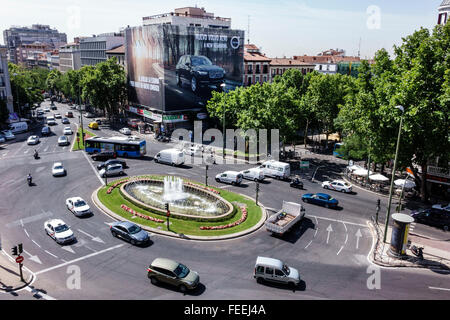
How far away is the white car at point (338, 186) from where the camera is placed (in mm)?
43406

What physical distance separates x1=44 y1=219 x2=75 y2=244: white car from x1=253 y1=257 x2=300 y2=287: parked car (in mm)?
16210

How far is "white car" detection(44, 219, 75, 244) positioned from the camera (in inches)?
1116

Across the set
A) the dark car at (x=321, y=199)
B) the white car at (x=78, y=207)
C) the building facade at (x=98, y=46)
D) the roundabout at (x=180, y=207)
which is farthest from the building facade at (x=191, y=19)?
the dark car at (x=321, y=199)

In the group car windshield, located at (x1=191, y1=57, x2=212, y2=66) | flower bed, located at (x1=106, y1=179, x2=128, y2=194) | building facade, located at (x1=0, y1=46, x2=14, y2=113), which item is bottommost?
flower bed, located at (x1=106, y1=179, x2=128, y2=194)

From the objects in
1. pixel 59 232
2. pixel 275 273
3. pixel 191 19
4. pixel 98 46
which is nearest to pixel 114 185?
pixel 59 232

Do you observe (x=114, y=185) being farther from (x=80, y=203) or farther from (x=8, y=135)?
(x=8, y=135)

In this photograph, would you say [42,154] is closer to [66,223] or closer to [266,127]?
[66,223]

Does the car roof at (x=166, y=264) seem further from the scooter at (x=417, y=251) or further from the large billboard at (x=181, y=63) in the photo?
the large billboard at (x=181, y=63)

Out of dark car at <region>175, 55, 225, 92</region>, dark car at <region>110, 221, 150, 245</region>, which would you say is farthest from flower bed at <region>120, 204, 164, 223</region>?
dark car at <region>175, 55, 225, 92</region>

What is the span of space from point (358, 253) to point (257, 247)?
8442mm

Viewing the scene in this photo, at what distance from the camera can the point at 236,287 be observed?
22.5 metres

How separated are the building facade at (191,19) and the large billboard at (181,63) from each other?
8927mm

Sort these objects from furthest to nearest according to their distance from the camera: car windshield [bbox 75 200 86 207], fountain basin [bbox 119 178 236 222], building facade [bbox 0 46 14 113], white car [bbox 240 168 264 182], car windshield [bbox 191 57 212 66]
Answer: building facade [bbox 0 46 14 113] < car windshield [bbox 191 57 212 66] < white car [bbox 240 168 264 182] < car windshield [bbox 75 200 86 207] < fountain basin [bbox 119 178 236 222]

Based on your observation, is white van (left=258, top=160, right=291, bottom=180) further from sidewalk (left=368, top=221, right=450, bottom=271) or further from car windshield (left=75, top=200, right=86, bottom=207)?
car windshield (left=75, top=200, right=86, bottom=207)
